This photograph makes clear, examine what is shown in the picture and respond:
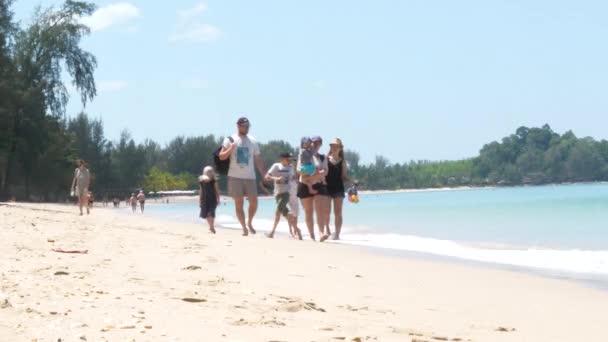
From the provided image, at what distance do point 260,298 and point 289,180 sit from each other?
7243mm

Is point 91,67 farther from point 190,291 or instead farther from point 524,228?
point 190,291

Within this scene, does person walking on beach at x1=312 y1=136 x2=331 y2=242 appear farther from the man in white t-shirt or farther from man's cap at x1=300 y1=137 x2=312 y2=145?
the man in white t-shirt

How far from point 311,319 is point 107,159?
76.4 m

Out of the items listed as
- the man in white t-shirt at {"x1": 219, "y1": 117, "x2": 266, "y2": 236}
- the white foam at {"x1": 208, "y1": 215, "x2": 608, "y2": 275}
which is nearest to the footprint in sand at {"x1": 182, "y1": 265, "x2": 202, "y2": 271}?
→ the white foam at {"x1": 208, "y1": 215, "x2": 608, "y2": 275}

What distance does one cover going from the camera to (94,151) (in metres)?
77.5

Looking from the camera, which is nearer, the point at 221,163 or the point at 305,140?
the point at 221,163

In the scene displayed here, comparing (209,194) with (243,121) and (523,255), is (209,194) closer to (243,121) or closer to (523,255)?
(243,121)

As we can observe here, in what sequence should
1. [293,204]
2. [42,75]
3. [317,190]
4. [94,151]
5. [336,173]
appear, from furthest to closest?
[94,151], [42,75], [293,204], [336,173], [317,190]

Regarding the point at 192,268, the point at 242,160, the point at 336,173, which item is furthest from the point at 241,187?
the point at 192,268

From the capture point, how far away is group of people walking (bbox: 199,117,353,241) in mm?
11531

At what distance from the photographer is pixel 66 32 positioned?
38094mm

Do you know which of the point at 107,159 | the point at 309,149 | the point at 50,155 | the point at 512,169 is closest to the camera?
the point at 309,149

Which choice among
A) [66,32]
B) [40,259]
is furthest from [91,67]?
[40,259]

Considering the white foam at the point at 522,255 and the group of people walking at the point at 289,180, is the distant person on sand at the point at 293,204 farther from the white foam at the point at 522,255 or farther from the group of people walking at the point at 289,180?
the white foam at the point at 522,255
